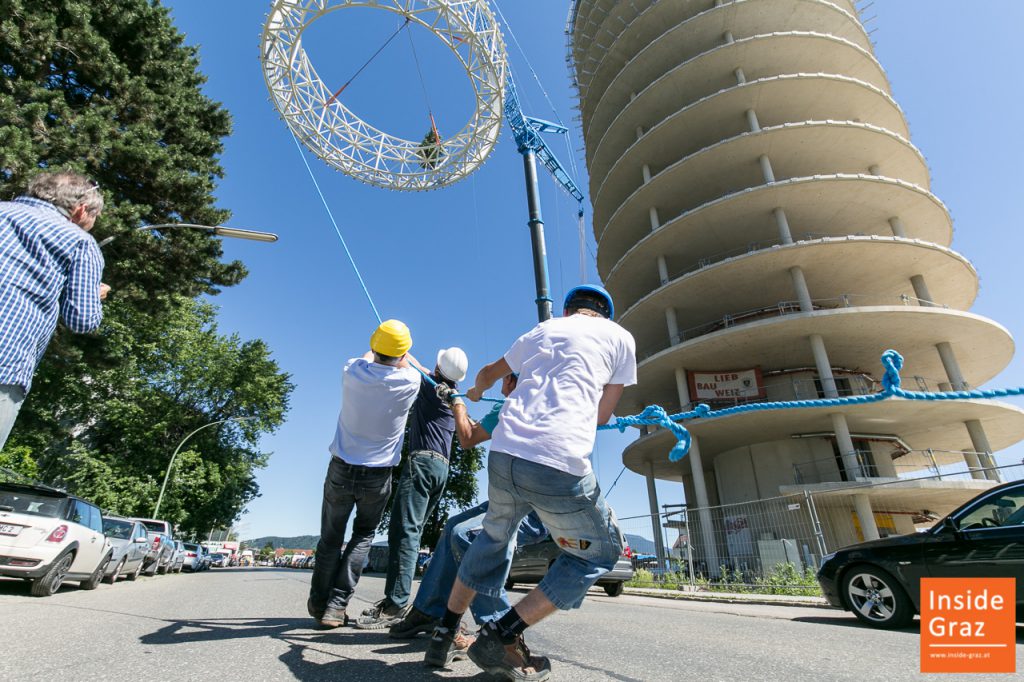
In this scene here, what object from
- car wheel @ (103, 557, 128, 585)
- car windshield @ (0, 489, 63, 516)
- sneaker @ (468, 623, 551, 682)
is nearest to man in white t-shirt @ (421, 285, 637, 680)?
sneaker @ (468, 623, 551, 682)

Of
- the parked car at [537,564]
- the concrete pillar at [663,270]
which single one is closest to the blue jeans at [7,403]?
the parked car at [537,564]

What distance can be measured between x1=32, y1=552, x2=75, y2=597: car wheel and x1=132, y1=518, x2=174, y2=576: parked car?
7.52 meters

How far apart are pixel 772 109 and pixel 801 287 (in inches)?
351

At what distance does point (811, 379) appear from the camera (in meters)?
18.3

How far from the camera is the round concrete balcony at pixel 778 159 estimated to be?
19.7 meters

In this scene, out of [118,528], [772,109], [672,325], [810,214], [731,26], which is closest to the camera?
[118,528]

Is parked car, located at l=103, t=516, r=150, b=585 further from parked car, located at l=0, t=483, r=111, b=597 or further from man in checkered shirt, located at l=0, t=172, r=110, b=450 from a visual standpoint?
man in checkered shirt, located at l=0, t=172, r=110, b=450

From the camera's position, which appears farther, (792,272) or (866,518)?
(792,272)

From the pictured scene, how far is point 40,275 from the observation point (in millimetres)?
2070

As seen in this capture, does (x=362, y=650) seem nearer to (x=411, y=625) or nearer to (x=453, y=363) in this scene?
(x=411, y=625)

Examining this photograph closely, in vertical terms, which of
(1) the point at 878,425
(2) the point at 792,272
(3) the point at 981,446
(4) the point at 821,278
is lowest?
(3) the point at 981,446

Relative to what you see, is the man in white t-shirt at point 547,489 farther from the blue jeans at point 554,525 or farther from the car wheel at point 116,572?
the car wheel at point 116,572

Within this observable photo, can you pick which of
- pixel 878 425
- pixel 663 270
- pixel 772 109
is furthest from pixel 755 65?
pixel 878 425

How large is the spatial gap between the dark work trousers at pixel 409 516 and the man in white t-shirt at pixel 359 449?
0.49 feet
